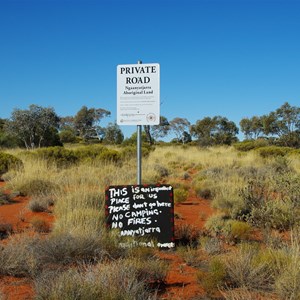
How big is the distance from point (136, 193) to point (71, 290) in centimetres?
330

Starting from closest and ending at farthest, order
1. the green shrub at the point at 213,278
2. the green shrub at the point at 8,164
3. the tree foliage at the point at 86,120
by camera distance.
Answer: the green shrub at the point at 213,278
the green shrub at the point at 8,164
the tree foliage at the point at 86,120

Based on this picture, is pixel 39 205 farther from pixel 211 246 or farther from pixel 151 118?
pixel 211 246

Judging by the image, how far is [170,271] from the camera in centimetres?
541

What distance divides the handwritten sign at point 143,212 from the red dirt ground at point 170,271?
44 cm

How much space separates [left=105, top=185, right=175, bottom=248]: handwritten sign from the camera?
674cm

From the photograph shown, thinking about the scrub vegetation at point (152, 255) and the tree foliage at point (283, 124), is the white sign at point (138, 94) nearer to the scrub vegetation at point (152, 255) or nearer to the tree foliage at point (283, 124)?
the scrub vegetation at point (152, 255)

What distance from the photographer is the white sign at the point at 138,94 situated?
7.00 meters

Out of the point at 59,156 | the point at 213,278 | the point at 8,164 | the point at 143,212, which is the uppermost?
the point at 59,156

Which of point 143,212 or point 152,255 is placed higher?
Answer: point 143,212

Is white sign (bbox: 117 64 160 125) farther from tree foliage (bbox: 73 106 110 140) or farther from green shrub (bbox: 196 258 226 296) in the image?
tree foliage (bbox: 73 106 110 140)

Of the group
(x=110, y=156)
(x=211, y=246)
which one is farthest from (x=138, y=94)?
(x=110, y=156)

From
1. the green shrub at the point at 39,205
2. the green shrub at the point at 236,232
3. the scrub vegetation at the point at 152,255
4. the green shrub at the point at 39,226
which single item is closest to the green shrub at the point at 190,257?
the scrub vegetation at the point at 152,255

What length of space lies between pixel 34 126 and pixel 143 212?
33002mm

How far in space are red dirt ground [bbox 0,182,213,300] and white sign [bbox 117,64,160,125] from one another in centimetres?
233
